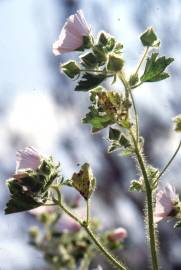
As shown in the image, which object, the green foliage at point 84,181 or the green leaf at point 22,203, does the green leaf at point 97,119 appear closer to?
the green foliage at point 84,181

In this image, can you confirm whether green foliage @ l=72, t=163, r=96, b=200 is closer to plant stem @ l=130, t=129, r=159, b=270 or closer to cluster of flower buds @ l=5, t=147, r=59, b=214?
cluster of flower buds @ l=5, t=147, r=59, b=214

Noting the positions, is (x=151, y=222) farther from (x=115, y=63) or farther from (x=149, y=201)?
(x=115, y=63)

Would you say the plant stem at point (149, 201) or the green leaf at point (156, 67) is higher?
the green leaf at point (156, 67)

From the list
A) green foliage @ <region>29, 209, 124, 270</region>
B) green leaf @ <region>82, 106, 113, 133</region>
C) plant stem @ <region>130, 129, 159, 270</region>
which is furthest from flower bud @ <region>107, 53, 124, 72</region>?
green foliage @ <region>29, 209, 124, 270</region>

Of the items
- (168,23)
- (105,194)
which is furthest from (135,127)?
(105,194)

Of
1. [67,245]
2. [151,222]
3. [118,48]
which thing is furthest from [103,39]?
[67,245]

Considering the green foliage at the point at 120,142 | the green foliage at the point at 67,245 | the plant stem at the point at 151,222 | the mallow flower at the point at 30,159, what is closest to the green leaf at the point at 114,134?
the green foliage at the point at 120,142
